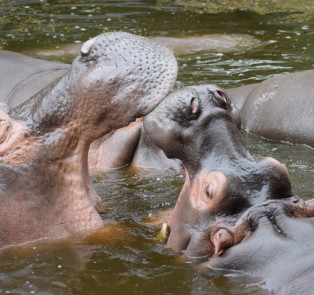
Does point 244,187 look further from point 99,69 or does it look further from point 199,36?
point 199,36

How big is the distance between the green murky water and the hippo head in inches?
8.9

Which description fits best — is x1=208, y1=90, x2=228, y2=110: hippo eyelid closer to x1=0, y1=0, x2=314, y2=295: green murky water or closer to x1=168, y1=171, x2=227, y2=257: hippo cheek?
x1=168, y1=171, x2=227, y2=257: hippo cheek

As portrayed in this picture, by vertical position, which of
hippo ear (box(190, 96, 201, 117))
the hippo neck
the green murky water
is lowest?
the green murky water

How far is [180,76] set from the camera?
27.1 feet

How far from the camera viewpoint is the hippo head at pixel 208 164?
3.80m

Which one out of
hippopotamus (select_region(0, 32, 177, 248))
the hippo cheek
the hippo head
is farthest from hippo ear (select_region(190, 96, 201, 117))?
the hippo cheek

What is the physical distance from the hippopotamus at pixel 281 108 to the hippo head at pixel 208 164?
2676mm

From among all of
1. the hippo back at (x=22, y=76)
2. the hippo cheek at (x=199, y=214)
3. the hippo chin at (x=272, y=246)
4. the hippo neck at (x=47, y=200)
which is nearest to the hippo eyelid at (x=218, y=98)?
the hippo cheek at (x=199, y=214)

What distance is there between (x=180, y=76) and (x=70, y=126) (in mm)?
4289

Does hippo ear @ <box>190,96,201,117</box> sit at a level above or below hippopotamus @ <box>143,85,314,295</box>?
above

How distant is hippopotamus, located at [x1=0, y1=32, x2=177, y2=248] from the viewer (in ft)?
12.8

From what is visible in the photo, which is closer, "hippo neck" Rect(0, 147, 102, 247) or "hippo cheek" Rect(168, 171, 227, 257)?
"hippo cheek" Rect(168, 171, 227, 257)

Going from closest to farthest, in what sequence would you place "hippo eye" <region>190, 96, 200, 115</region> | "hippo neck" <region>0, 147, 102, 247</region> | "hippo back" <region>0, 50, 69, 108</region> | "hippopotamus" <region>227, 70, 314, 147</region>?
"hippo eye" <region>190, 96, 200, 115</region> < "hippo neck" <region>0, 147, 102, 247</region> < "hippopotamus" <region>227, 70, 314, 147</region> < "hippo back" <region>0, 50, 69, 108</region>

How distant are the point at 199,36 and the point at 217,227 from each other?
6530 millimetres
